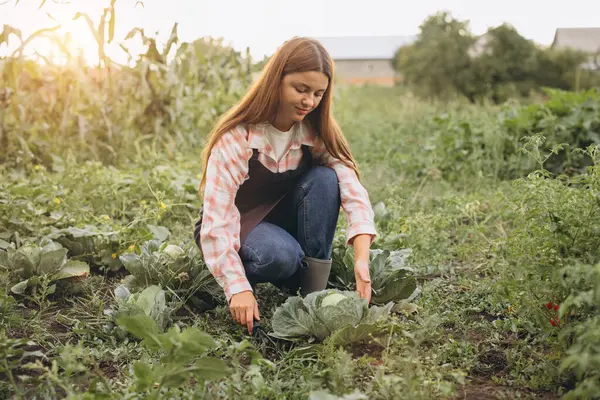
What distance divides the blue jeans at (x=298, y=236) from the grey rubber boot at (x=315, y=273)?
3cm

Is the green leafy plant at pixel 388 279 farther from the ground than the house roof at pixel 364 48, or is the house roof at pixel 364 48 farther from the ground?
the house roof at pixel 364 48

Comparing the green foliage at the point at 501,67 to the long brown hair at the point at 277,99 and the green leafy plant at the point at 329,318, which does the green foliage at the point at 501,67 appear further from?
the green leafy plant at the point at 329,318

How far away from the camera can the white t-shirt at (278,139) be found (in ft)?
8.14

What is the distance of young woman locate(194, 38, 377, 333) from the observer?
2232mm

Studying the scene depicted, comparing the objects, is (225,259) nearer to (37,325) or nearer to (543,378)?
(37,325)

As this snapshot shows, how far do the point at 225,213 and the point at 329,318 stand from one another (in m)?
0.54

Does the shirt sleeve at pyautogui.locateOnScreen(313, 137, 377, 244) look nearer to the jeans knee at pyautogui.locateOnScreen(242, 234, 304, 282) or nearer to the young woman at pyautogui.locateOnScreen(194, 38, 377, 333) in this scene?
the young woman at pyautogui.locateOnScreen(194, 38, 377, 333)

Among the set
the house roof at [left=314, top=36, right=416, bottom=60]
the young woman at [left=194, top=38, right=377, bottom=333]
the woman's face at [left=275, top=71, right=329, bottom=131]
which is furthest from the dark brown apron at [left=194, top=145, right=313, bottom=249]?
the house roof at [left=314, top=36, right=416, bottom=60]

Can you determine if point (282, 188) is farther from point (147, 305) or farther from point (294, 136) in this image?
point (147, 305)

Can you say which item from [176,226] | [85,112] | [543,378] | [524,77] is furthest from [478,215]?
[524,77]

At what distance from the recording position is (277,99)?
7.77ft

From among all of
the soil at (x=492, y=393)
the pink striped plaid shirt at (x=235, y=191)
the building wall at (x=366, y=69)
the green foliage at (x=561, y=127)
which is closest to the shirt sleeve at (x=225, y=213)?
the pink striped plaid shirt at (x=235, y=191)

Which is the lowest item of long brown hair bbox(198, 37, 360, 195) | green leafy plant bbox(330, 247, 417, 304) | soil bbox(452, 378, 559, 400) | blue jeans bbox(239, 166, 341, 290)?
soil bbox(452, 378, 559, 400)

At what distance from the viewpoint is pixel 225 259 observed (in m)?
2.14
